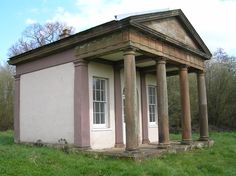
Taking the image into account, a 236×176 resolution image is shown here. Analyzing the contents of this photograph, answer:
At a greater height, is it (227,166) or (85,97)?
(85,97)

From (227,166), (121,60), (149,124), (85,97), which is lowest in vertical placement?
(227,166)

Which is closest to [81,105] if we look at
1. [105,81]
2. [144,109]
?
[105,81]

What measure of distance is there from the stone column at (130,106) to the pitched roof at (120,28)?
1076mm

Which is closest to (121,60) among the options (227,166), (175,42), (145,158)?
(175,42)

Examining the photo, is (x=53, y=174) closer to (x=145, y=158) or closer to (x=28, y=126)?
(x=145, y=158)

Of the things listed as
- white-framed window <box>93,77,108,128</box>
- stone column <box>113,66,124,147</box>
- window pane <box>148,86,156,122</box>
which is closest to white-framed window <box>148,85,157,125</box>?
window pane <box>148,86,156,122</box>

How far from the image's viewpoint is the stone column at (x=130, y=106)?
36.1 ft

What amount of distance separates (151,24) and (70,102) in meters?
4.65

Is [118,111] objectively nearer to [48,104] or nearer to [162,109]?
[162,109]

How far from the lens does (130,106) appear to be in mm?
11250

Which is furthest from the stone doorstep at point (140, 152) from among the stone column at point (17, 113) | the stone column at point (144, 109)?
the stone column at point (17, 113)

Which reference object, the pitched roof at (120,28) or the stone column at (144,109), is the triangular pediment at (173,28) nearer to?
the pitched roof at (120,28)

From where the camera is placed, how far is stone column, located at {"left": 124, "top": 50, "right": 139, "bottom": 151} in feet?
36.1

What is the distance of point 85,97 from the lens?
42.7 ft
